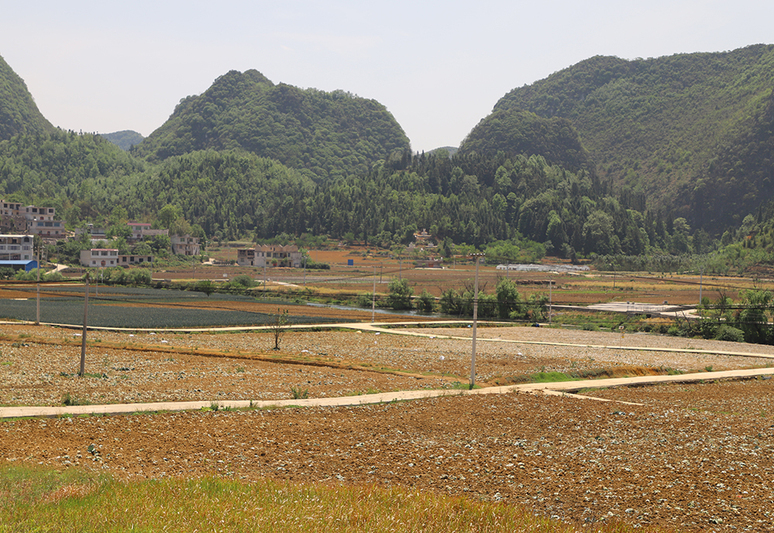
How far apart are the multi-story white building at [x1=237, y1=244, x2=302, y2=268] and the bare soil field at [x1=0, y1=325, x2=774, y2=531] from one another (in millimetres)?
112204

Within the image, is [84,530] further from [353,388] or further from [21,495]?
[353,388]

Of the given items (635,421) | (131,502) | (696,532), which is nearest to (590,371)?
(635,421)

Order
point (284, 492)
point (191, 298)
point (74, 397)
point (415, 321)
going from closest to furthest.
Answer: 1. point (284, 492)
2. point (74, 397)
3. point (415, 321)
4. point (191, 298)

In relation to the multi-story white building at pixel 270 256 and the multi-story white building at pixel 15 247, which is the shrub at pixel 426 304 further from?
the multi-story white building at pixel 270 256

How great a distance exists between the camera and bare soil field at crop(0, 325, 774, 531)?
1462cm

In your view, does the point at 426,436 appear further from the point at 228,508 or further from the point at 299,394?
the point at 228,508

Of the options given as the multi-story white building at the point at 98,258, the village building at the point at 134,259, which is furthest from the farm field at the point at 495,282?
the multi-story white building at the point at 98,258

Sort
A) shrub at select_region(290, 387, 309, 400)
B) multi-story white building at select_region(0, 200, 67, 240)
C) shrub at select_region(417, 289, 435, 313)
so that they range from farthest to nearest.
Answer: multi-story white building at select_region(0, 200, 67, 240)
shrub at select_region(417, 289, 435, 313)
shrub at select_region(290, 387, 309, 400)

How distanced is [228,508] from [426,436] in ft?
31.1

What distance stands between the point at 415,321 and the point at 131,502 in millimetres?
57931

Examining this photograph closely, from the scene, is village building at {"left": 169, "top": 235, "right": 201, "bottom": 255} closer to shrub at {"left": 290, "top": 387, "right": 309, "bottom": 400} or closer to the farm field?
the farm field

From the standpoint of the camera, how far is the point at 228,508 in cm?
1085

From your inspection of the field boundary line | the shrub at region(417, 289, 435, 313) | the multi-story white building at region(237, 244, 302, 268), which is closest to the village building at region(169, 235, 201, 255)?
the multi-story white building at region(237, 244, 302, 268)

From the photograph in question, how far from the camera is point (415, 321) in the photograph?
224ft
